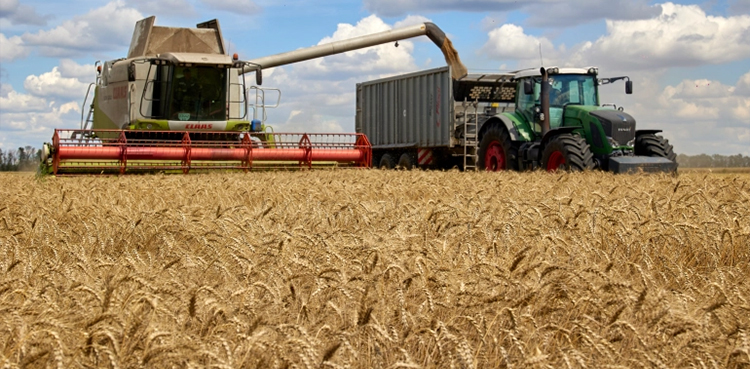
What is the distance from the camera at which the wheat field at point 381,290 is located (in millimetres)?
2107

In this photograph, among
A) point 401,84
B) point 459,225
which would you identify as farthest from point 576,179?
point 401,84

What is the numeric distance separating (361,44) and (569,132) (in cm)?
A: 1104

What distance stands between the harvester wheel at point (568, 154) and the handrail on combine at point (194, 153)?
3336 millimetres

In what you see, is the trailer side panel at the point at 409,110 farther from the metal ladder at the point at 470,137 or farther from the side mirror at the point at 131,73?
the side mirror at the point at 131,73

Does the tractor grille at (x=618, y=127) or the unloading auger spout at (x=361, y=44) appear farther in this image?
the unloading auger spout at (x=361, y=44)

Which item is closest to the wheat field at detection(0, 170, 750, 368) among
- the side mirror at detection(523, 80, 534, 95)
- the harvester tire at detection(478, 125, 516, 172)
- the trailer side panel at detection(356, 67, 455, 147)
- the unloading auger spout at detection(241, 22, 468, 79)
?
the side mirror at detection(523, 80, 534, 95)

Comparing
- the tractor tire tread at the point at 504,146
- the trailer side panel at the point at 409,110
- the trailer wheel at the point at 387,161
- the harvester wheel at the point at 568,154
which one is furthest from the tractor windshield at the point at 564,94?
the trailer wheel at the point at 387,161

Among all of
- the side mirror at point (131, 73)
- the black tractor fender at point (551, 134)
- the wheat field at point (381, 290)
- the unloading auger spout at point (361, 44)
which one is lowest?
the wheat field at point (381, 290)

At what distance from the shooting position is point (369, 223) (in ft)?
16.6

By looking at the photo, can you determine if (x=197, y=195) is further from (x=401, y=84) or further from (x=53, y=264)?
(x=401, y=84)

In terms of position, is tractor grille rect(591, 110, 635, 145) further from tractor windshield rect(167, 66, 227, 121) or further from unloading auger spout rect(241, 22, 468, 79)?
unloading auger spout rect(241, 22, 468, 79)

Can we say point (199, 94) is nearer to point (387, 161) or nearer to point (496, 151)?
point (496, 151)

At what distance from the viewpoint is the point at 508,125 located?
13914 mm

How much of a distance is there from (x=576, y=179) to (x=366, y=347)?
291 inches
